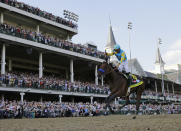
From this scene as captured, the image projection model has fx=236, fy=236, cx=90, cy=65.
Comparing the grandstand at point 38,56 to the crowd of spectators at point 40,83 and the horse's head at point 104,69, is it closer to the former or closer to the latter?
the crowd of spectators at point 40,83

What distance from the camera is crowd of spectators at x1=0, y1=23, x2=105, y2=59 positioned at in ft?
85.2

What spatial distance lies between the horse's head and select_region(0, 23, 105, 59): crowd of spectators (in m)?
17.4

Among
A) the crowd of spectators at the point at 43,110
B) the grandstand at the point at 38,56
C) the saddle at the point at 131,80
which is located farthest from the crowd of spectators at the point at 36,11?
the saddle at the point at 131,80

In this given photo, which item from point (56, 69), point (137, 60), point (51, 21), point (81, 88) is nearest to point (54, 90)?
point (81, 88)

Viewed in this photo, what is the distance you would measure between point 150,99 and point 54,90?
86.3 feet

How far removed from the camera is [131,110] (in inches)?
1177

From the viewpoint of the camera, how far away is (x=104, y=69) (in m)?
11.3

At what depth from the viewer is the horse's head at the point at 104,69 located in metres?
11.1

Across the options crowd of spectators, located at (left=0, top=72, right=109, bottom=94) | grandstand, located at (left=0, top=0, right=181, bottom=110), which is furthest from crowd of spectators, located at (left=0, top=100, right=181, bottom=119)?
grandstand, located at (left=0, top=0, right=181, bottom=110)

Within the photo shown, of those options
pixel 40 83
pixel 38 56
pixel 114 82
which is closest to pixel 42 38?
pixel 38 56

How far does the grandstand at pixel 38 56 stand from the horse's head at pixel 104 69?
532 inches

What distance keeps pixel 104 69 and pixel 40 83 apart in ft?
55.1

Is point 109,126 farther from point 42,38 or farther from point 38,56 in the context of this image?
point 38,56

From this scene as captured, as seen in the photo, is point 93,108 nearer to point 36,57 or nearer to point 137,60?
point 36,57
